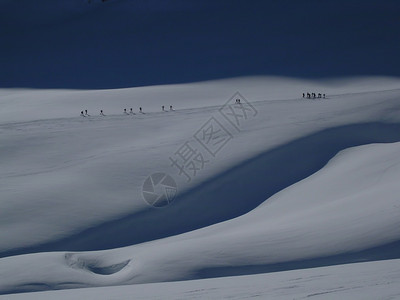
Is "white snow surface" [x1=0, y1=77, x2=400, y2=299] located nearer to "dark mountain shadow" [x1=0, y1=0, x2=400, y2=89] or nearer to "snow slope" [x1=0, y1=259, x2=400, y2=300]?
"snow slope" [x1=0, y1=259, x2=400, y2=300]

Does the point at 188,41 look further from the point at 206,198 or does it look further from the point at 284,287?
the point at 284,287

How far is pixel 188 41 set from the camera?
86.1ft

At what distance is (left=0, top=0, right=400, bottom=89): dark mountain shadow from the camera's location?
21953mm

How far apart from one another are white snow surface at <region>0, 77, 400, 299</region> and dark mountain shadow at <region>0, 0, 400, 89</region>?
4150 millimetres

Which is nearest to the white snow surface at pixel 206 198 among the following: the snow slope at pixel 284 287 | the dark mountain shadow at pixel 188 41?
the snow slope at pixel 284 287

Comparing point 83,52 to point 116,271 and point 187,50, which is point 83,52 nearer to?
point 187,50

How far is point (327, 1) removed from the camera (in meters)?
28.6

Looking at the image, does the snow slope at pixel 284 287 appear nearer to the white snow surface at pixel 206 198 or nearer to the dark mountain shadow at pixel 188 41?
the white snow surface at pixel 206 198

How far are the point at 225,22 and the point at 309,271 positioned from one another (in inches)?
878

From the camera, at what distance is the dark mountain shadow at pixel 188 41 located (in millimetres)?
21953

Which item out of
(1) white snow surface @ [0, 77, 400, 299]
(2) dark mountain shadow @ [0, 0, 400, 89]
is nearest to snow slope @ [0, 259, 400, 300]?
(1) white snow surface @ [0, 77, 400, 299]

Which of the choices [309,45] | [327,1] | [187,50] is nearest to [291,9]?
[327,1]

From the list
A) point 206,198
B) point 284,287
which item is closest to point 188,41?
point 206,198

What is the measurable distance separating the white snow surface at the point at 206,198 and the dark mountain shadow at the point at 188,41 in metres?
4.15
